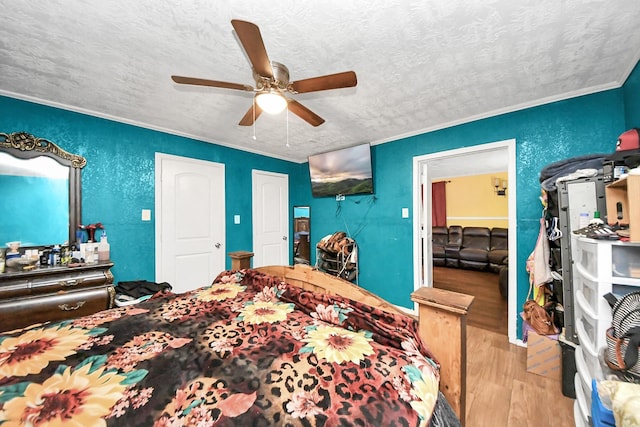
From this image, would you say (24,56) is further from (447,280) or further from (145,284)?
(447,280)

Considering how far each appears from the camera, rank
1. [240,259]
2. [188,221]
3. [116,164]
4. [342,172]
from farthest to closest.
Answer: [342,172] → [188,221] → [116,164] → [240,259]

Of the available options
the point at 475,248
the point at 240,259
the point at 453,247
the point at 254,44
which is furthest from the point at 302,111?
the point at 475,248

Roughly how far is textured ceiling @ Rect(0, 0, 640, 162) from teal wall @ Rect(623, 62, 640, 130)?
79 millimetres

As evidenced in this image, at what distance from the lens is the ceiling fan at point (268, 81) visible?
3.73 ft

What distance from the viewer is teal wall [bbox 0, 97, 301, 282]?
2.23 m

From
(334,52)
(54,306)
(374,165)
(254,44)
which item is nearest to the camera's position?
(254,44)

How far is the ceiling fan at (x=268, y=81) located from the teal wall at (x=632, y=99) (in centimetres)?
205

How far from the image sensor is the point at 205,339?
3.55 feet

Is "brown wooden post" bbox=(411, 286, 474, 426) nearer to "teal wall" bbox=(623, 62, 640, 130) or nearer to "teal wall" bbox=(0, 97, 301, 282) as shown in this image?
"teal wall" bbox=(623, 62, 640, 130)

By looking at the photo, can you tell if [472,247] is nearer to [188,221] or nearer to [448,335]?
[448,335]

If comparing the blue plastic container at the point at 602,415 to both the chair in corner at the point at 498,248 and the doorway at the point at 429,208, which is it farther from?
the chair in corner at the point at 498,248

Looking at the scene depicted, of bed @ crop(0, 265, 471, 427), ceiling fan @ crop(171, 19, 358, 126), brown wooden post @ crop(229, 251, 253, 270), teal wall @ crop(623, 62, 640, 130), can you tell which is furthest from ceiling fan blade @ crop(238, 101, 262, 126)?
teal wall @ crop(623, 62, 640, 130)

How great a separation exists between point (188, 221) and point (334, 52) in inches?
104

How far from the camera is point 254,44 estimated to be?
1147mm
